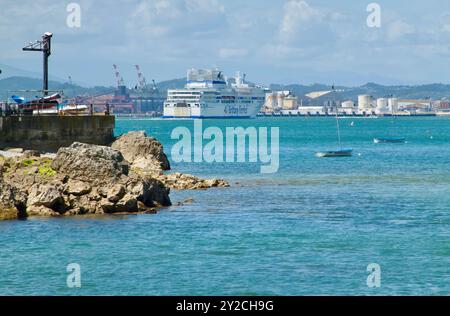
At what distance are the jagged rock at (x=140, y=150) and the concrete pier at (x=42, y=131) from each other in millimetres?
2429

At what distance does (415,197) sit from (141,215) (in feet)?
46.6

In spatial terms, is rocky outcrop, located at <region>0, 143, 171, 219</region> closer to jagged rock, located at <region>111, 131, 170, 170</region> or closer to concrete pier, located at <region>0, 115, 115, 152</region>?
concrete pier, located at <region>0, 115, 115, 152</region>

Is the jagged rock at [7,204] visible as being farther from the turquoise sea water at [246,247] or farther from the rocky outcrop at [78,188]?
the turquoise sea water at [246,247]

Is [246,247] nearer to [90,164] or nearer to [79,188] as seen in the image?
[79,188]

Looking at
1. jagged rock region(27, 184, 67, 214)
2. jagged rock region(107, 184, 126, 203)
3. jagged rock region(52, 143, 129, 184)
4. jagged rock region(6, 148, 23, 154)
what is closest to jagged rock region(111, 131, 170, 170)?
jagged rock region(6, 148, 23, 154)

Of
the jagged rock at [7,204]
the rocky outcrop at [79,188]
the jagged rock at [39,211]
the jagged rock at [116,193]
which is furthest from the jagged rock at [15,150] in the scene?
the jagged rock at [7,204]

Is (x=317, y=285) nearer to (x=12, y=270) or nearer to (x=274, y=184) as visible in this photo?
(x=12, y=270)

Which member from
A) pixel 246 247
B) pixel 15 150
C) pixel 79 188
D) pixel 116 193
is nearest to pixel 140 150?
pixel 15 150

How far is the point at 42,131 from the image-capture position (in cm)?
5328

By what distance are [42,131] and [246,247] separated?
26.4m

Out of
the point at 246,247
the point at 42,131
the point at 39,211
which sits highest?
the point at 42,131

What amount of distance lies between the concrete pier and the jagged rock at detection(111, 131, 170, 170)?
7.97 feet

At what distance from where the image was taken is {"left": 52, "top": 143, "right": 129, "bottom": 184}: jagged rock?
35.8 meters

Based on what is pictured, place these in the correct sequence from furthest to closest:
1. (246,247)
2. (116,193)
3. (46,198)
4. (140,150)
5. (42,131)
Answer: (140,150) < (42,131) < (116,193) < (46,198) < (246,247)
